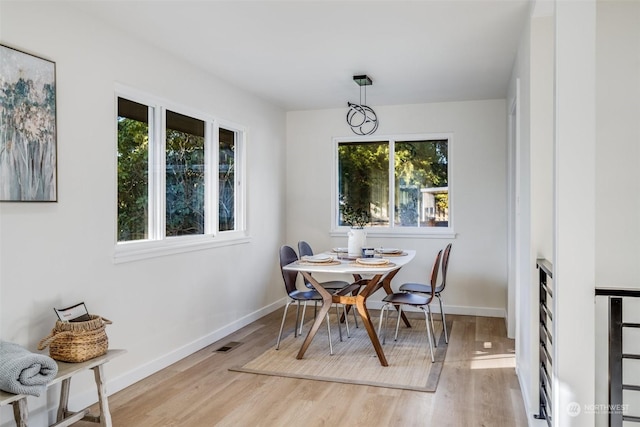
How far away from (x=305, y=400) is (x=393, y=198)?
3.21 m

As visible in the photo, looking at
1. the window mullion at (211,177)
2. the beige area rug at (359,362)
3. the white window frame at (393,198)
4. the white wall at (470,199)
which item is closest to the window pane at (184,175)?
the window mullion at (211,177)

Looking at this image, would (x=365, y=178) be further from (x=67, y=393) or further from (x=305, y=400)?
(x=67, y=393)

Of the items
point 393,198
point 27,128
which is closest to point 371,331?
point 393,198

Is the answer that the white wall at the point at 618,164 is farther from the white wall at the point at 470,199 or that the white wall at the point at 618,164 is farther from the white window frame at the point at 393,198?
the white window frame at the point at 393,198

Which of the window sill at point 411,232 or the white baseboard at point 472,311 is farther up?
the window sill at point 411,232

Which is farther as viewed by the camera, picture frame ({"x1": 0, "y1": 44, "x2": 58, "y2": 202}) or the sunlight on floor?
the sunlight on floor

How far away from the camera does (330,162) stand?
6.02m

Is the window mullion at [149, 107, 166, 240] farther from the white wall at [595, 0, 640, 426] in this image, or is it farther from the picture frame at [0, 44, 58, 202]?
the white wall at [595, 0, 640, 426]

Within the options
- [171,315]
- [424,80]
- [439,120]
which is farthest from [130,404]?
[439,120]

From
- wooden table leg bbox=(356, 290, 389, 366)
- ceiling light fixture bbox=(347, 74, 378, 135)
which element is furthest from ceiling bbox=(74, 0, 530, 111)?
wooden table leg bbox=(356, 290, 389, 366)

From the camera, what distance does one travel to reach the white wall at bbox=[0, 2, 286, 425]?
102 inches

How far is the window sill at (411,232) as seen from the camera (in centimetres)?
561

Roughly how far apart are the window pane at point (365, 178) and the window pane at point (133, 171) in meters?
2.87

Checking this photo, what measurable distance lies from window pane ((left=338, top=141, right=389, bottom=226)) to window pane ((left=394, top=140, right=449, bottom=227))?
157 mm
